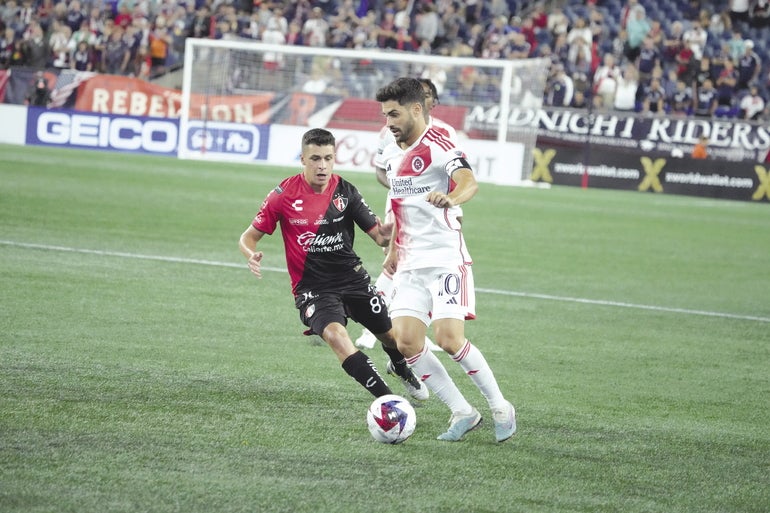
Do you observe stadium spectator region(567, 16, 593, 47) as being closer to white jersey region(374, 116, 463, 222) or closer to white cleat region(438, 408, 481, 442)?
white jersey region(374, 116, 463, 222)

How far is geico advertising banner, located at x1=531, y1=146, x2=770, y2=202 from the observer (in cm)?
2734

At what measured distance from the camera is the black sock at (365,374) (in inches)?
240

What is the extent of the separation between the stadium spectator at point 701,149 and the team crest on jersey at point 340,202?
2219 centimetres

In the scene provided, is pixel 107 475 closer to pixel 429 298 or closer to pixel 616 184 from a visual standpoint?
pixel 429 298

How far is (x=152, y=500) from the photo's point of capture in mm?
4555

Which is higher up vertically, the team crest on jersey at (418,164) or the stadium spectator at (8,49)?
the team crest on jersey at (418,164)

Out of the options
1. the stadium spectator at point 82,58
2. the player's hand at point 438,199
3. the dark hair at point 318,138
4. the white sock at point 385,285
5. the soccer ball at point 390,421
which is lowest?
the stadium spectator at point 82,58

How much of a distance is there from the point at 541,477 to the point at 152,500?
1777mm

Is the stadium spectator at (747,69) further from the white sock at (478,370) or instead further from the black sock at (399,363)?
the white sock at (478,370)

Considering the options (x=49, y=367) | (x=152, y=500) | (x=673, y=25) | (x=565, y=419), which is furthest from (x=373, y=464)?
(x=673, y=25)

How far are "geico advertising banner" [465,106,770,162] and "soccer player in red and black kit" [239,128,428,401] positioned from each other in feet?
66.7

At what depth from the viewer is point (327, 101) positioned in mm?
27469

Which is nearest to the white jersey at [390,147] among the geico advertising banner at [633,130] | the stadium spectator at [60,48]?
the geico advertising banner at [633,130]

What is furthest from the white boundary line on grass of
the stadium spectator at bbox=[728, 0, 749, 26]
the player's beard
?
the stadium spectator at bbox=[728, 0, 749, 26]
